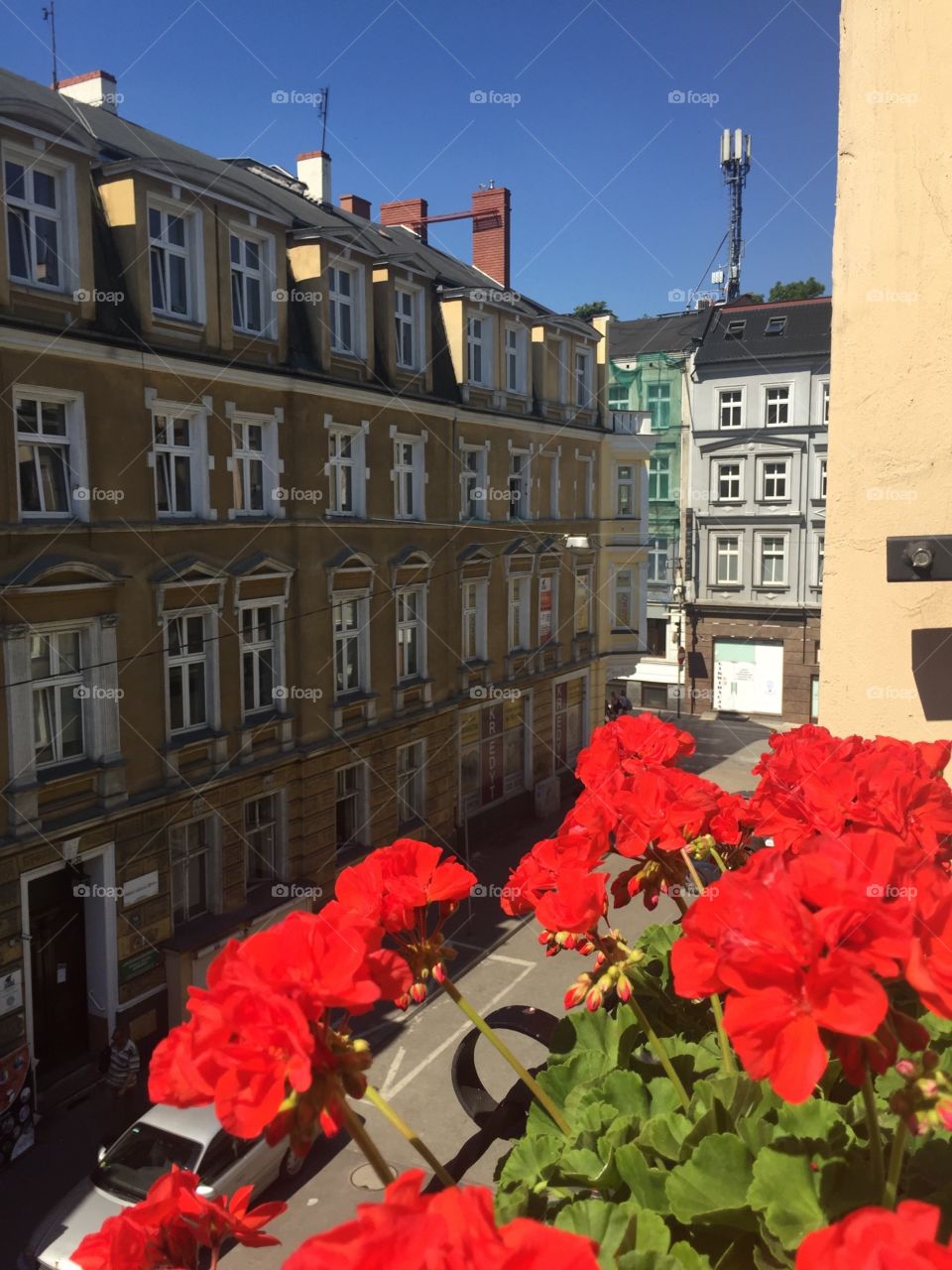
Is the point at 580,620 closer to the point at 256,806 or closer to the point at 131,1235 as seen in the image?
the point at 256,806

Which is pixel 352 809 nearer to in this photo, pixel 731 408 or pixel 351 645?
pixel 351 645

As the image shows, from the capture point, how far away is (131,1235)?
4.80 ft

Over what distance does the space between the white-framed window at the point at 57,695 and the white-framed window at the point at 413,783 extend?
718 cm

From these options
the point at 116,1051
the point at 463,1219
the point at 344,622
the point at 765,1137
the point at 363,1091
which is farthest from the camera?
the point at 344,622

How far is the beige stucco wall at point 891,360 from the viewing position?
3.43 meters

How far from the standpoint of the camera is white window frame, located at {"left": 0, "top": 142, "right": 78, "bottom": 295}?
11.3 meters

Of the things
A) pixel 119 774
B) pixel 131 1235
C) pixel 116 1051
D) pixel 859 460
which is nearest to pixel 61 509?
pixel 119 774

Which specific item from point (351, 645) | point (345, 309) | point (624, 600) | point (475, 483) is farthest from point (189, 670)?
point (624, 600)

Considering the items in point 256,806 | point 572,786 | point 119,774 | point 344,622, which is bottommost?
Result: point 572,786

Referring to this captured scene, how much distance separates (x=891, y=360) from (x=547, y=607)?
20188 millimetres

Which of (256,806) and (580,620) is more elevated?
(580,620)

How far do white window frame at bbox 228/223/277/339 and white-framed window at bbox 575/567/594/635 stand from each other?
11650 millimetres

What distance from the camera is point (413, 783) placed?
19.0 m

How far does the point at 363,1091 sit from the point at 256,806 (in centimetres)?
1470
